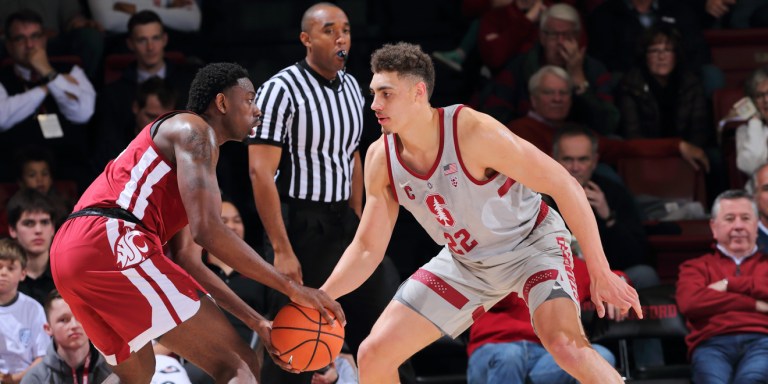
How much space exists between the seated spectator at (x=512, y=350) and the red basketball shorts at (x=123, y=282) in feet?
7.80

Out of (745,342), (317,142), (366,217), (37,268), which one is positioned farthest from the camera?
(37,268)

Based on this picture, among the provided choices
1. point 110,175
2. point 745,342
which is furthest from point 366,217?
point 745,342

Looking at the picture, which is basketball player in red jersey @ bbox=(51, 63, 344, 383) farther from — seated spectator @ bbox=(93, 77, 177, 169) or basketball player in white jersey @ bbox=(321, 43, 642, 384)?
seated spectator @ bbox=(93, 77, 177, 169)

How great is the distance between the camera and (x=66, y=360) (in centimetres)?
588

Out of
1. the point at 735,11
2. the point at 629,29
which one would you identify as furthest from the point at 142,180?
the point at 735,11

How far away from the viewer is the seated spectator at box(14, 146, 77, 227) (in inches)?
288

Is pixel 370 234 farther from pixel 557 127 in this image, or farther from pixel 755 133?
pixel 755 133

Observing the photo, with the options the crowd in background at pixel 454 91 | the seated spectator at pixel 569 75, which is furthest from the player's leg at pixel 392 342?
the seated spectator at pixel 569 75

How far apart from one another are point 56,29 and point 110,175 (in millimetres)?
4622

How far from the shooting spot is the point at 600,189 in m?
7.14

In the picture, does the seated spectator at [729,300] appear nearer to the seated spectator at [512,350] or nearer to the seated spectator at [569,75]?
the seated spectator at [512,350]

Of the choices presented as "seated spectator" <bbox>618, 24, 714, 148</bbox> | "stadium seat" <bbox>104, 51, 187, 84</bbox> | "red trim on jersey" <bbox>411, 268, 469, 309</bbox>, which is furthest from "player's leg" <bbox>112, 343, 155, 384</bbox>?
"seated spectator" <bbox>618, 24, 714, 148</bbox>

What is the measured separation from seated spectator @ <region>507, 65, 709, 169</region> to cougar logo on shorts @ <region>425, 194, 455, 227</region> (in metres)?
3.01

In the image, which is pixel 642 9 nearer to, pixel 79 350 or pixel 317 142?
pixel 317 142
